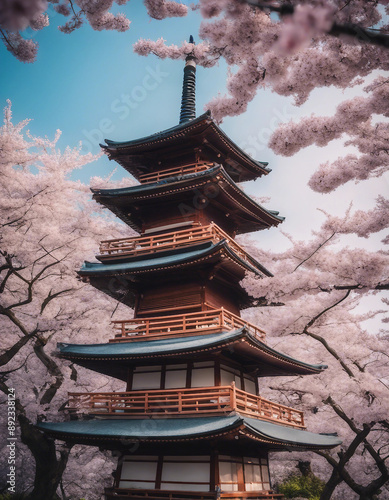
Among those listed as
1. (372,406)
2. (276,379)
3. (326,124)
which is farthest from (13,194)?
(372,406)

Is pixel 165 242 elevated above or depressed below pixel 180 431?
above

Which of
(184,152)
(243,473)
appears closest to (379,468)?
(243,473)

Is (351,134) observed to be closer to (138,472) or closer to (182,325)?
(182,325)

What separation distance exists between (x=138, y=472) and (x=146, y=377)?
3.01m

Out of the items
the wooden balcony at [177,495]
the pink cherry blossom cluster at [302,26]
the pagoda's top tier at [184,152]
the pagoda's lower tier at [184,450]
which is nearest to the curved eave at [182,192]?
the pagoda's top tier at [184,152]

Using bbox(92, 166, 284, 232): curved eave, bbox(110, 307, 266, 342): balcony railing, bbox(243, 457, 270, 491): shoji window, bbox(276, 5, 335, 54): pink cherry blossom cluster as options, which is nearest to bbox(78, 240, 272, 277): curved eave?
bbox(110, 307, 266, 342): balcony railing

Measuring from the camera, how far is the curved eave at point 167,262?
1264 centimetres

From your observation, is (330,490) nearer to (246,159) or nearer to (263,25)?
(246,159)

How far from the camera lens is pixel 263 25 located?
6508mm

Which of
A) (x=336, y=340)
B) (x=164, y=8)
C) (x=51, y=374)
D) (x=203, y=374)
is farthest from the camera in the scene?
(x=336, y=340)

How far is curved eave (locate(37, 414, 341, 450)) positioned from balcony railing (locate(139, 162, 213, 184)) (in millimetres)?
10263

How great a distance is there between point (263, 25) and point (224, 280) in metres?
9.91

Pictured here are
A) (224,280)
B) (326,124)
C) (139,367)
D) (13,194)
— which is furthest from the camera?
(13,194)

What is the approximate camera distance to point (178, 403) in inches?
451
